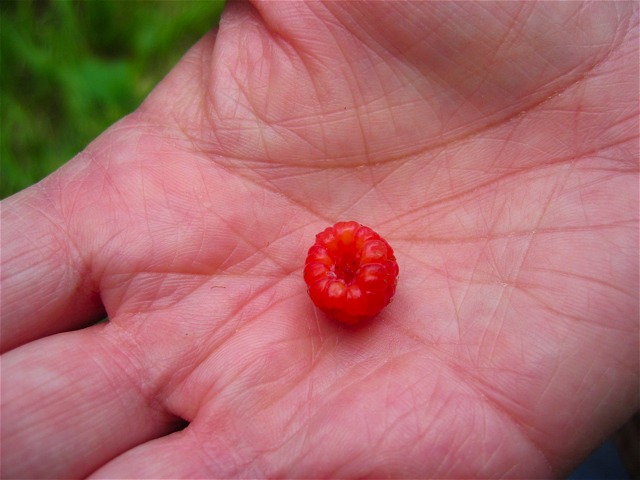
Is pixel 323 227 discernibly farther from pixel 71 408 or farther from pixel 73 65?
pixel 73 65

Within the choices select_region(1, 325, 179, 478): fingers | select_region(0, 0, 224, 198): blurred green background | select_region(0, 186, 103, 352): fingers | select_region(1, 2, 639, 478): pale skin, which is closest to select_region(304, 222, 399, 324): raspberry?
select_region(1, 2, 639, 478): pale skin

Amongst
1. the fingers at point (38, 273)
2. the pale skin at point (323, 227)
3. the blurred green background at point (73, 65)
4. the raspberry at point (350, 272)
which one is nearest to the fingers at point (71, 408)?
the pale skin at point (323, 227)

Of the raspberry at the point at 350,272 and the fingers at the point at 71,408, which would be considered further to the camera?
Answer: the raspberry at the point at 350,272

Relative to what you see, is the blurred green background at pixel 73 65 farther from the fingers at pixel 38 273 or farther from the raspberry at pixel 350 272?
the raspberry at pixel 350 272

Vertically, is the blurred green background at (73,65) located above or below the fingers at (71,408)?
above

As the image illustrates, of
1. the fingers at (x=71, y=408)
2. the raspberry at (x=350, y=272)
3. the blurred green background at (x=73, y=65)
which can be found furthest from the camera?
the blurred green background at (x=73, y=65)

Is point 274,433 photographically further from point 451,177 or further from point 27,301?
point 451,177

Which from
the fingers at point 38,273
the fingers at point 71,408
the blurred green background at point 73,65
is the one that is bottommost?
the fingers at point 71,408
